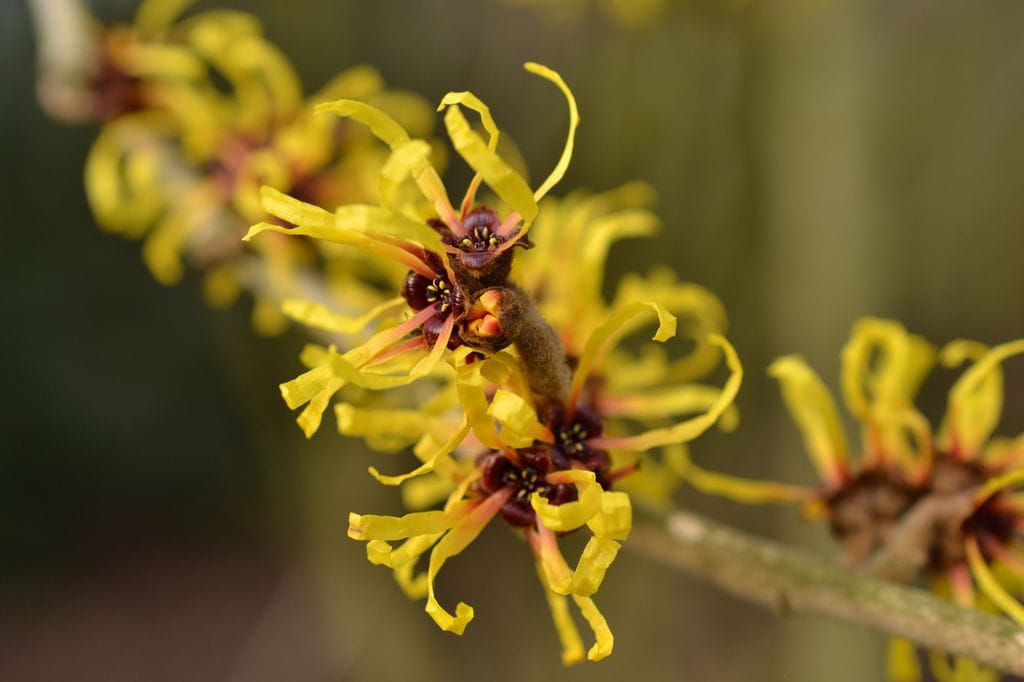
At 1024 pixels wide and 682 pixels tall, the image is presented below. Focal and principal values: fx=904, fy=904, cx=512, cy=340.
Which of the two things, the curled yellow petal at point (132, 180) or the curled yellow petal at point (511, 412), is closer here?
the curled yellow petal at point (511, 412)

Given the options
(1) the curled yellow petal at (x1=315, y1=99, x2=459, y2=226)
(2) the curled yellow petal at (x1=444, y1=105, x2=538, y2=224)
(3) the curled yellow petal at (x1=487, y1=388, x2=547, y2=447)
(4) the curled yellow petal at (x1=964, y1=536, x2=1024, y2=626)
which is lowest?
(4) the curled yellow petal at (x1=964, y1=536, x2=1024, y2=626)

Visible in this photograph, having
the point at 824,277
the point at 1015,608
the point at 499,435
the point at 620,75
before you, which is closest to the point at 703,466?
the point at 824,277

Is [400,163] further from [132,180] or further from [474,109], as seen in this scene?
[132,180]

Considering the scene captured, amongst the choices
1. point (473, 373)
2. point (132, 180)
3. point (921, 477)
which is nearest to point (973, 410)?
point (921, 477)

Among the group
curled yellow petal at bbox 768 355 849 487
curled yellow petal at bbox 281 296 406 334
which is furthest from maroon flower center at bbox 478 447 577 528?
curled yellow petal at bbox 768 355 849 487

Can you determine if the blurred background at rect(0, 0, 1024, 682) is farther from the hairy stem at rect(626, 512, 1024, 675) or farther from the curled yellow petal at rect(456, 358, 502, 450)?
the curled yellow petal at rect(456, 358, 502, 450)

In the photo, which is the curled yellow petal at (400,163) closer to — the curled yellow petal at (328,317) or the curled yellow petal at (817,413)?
the curled yellow petal at (328,317)

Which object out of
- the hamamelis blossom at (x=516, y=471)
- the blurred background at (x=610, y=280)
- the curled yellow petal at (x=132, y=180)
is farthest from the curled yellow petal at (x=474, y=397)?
the blurred background at (x=610, y=280)
